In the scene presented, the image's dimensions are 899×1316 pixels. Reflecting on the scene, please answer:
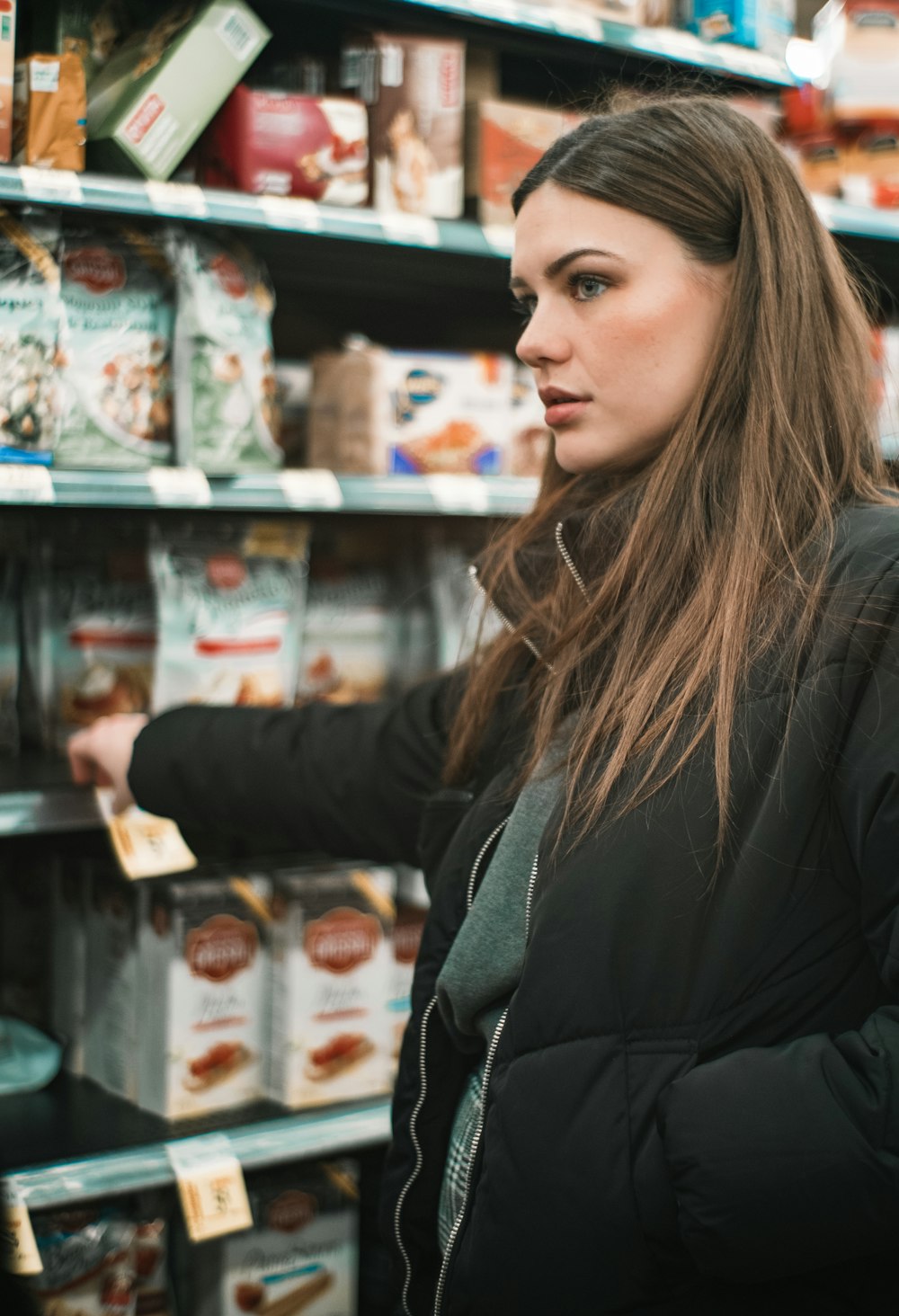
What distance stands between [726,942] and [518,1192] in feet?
0.92

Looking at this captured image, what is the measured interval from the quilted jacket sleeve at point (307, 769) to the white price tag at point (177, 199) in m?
0.67

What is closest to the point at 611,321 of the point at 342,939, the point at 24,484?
the point at 24,484

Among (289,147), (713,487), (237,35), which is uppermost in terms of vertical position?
(237,35)

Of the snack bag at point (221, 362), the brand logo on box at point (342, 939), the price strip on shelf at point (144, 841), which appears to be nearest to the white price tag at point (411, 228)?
the snack bag at point (221, 362)

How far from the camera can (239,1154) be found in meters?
1.86

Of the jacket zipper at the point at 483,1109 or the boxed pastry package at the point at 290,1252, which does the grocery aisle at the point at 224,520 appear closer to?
the boxed pastry package at the point at 290,1252

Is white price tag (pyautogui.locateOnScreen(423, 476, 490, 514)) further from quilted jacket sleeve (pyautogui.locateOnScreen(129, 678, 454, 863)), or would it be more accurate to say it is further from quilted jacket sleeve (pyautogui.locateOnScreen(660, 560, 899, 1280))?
quilted jacket sleeve (pyautogui.locateOnScreen(660, 560, 899, 1280))

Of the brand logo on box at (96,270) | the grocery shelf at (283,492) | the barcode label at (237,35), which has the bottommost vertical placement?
the grocery shelf at (283,492)

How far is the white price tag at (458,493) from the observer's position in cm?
200

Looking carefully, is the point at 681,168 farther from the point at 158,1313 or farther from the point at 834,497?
the point at 158,1313

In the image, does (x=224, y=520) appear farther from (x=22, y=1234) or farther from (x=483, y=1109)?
(x=483, y=1109)

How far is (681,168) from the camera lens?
128cm

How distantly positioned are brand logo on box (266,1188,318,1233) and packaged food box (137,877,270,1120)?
0.18 m

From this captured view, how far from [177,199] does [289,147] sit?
24 centimetres
